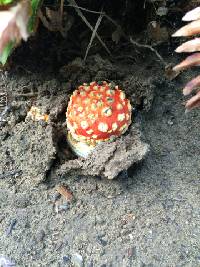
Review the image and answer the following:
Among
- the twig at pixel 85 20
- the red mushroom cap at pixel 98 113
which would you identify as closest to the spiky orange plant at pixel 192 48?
the red mushroom cap at pixel 98 113

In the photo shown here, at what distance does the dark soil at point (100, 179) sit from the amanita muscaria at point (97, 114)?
3.1 inches

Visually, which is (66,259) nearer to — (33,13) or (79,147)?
(79,147)

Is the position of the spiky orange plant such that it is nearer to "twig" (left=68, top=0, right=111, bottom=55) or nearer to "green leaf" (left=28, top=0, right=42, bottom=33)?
"green leaf" (left=28, top=0, right=42, bottom=33)

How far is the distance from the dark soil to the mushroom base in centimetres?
6

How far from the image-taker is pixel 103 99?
2.16 metres

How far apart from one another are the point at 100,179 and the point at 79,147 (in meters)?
0.21

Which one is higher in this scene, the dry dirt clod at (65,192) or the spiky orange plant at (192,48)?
the spiky orange plant at (192,48)

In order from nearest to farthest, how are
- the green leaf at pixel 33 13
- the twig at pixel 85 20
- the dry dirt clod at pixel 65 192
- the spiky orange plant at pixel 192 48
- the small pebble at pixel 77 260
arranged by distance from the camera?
the spiky orange plant at pixel 192 48
the green leaf at pixel 33 13
the small pebble at pixel 77 260
the dry dirt clod at pixel 65 192
the twig at pixel 85 20

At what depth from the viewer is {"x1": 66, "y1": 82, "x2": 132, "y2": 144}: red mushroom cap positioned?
214 cm

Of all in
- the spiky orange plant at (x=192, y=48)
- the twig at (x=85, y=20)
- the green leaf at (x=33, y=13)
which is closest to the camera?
the spiky orange plant at (x=192, y=48)

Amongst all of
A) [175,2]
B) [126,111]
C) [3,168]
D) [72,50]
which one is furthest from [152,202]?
[175,2]

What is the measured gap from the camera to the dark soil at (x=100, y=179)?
2115mm

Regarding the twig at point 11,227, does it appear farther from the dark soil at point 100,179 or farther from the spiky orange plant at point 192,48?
the spiky orange plant at point 192,48

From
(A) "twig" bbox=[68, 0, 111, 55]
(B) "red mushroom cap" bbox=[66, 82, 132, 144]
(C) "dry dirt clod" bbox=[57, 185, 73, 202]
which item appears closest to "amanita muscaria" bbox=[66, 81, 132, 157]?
(B) "red mushroom cap" bbox=[66, 82, 132, 144]
